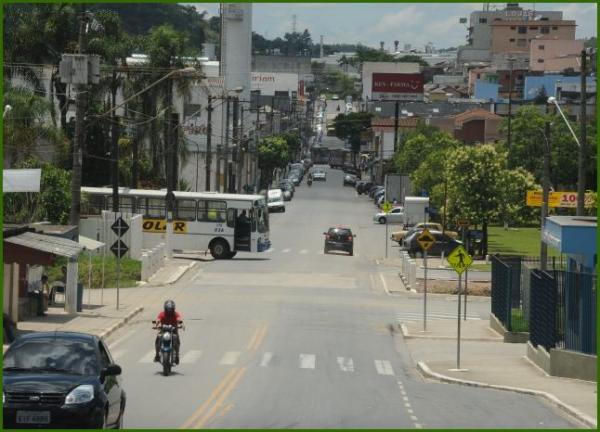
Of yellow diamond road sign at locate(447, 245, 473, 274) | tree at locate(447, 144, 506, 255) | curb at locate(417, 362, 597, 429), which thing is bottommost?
curb at locate(417, 362, 597, 429)

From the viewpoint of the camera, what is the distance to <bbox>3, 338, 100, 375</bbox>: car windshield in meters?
17.8

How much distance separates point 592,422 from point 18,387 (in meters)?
9.14

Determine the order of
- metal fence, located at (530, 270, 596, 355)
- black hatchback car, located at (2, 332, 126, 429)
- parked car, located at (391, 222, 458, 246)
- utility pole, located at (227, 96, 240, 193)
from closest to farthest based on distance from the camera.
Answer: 1. black hatchback car, located at (2, 332, 126, 429)
2. metal fence, located at (530, 270, 596, 355)
3. parked car, located at (391, 222, 458, 246)
4. utility pole, located at (227, 96, 240, 193)

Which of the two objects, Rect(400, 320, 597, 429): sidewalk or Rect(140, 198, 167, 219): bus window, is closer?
Rect(400, 320, 597, 429): sidewalk

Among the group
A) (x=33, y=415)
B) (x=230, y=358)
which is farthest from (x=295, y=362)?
(x=33, y=415)

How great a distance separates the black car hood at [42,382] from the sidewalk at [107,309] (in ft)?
51.8

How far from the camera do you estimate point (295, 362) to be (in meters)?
30.8

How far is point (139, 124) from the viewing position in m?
84.9

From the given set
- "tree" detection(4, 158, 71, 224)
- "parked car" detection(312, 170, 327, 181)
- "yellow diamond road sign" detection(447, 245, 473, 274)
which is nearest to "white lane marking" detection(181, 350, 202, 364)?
"yellow diamond road sign" detection(447, 245, 473, 274)

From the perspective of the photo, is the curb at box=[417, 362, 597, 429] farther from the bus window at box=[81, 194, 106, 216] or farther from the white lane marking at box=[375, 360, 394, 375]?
the bus window at box=[81, 194, 106, 216]

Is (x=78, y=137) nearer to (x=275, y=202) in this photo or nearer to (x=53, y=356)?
(x=53, y=356)

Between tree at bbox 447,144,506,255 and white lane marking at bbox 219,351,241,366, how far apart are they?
38996 mm

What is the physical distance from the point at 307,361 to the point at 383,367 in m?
1.76

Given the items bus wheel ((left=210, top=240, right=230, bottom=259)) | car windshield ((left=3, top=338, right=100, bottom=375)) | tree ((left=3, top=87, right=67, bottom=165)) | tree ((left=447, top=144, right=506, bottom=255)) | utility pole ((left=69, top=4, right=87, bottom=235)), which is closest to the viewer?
car windshield ((left=3, top=338, right=100, bottom=375))
